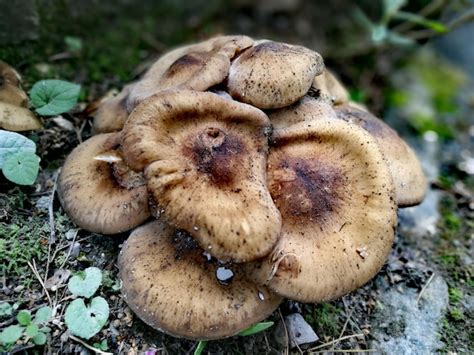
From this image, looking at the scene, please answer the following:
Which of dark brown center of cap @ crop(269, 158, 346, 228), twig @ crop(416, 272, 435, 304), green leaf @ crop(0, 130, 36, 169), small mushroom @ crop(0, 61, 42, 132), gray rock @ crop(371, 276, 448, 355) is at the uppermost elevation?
small mushroom @ crop(0, 61, 42, 132)

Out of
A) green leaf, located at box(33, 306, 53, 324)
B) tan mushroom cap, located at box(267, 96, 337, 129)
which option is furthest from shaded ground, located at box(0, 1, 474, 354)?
tan mushroom cap, located at box(267, 96, 337, 129)

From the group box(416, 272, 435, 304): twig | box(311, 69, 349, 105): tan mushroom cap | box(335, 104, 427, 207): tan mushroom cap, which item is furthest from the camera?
box(416, 272, 435, 304): twig

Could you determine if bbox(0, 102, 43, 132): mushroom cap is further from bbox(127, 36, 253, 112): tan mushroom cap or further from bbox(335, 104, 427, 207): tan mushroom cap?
bbox(335, 104, 427, 207): tan mushroom cap

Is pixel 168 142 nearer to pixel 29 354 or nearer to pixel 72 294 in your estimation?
pixel 72 294

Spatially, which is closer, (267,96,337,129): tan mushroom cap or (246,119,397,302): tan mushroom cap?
(246,119,397,302): tan mushroom cap

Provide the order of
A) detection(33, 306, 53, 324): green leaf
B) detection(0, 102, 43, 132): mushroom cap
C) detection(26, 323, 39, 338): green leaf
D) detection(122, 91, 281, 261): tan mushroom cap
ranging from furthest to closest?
detection(0, 102, 43, 132): mushroom cap → detection(33, 306, 53, 324): green leaf → detection(26, 323, 39, 338): green leaf → detection(122, 91, 281, 261): tan mushroom cap

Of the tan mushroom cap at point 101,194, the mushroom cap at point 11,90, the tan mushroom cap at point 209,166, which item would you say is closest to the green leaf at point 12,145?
the tan mushroom cap at point 101,194

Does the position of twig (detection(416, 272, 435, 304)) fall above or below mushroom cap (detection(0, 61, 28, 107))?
below
